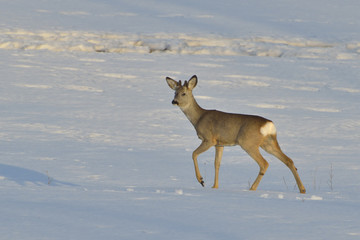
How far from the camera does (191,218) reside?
4789mm

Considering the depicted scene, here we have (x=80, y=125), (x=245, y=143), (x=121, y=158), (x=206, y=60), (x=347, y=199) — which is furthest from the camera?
(x=206, y=60)

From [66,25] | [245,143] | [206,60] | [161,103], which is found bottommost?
[245,143]

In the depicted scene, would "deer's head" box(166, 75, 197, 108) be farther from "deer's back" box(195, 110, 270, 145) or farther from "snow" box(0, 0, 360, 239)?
"snow" box(0, 0, 360, 239)

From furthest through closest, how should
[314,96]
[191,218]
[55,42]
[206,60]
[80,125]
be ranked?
[55,42]
[206,60]
[314,96]
[80,125]
[191,218]

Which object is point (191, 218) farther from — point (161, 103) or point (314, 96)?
point (314, 96)

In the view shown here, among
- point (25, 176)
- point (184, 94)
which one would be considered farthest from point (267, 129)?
point (25, 176)

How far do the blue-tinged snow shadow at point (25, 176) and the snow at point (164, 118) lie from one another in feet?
0.12

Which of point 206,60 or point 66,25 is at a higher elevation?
point 66,25

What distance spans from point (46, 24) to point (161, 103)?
1238 cm

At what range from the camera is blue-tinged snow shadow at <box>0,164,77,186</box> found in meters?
7.94

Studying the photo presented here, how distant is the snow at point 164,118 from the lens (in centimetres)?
484

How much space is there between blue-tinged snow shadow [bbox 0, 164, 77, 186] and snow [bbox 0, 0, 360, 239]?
0.04 meters

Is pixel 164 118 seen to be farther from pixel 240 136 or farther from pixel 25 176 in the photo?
pixel 240 136

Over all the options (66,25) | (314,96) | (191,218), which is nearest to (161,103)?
(314,96)
